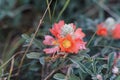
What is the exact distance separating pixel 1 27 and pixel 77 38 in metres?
0.97

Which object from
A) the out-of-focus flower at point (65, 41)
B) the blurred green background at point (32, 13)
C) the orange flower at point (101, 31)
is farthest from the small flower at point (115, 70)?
the blurred green background at point (32, 13)

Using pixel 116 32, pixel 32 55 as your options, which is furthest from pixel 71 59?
pixel 116 32

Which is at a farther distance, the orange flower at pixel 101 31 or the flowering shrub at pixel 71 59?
the orange flower at pixel 101 31

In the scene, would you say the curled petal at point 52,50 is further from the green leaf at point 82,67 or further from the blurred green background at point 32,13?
the blurred green background at point 32,13

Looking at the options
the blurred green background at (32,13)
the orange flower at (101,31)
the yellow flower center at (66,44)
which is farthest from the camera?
the blurred green background at (32,13)

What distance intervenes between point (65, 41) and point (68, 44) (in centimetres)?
2

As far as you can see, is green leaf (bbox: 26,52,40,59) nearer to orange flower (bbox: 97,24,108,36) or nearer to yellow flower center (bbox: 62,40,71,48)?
yellow flower center (bbox: 62,40,71,48)

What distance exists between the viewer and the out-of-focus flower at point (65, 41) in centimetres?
134

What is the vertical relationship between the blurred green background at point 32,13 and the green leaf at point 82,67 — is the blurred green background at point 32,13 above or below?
above

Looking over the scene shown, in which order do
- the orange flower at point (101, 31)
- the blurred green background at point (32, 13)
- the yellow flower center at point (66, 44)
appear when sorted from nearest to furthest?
1. the yellow flower center at point (66, 44)
2. the orange flower at point (101, 31)
3. the blurred green background at point (32, 13)

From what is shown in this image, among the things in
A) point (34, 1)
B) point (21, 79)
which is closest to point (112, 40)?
point (21, 79)

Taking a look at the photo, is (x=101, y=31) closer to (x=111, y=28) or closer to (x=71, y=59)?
(x=111, y=28)

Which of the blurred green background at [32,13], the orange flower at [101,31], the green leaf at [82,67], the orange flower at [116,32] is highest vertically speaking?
the blurred green background at [32,13]

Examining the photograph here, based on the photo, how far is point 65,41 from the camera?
1.34 metres
